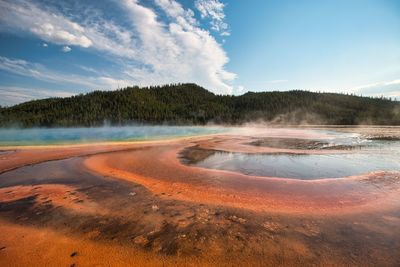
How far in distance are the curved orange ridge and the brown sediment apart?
0.13ft

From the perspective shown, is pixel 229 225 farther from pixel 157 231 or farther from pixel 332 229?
pixel 332 229

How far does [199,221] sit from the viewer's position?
20.7 feet

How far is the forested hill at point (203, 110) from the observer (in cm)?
Answer: 10338

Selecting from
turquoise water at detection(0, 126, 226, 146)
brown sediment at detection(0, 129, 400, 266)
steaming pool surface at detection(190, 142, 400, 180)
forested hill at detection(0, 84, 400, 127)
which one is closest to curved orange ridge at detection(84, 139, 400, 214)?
brown sediment at detection(0, 129, 400, 266)

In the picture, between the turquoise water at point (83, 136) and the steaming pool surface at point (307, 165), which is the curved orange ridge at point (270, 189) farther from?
the turquoise water at point (83, 136)

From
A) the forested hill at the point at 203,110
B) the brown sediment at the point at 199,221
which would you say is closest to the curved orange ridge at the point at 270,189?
the brown sediment at the point at 199,221

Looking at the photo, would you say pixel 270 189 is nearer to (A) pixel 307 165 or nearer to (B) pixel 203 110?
(A) pixel 307 165

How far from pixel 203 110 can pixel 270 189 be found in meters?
129

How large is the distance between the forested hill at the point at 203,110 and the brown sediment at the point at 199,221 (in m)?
90.9

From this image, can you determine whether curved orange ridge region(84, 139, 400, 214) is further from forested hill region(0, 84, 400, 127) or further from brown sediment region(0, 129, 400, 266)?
forested hill region(0, 84, 400, 127)

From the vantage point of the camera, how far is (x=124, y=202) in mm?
7719

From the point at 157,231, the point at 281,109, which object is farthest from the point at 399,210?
the point at 281,109

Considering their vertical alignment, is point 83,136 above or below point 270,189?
below

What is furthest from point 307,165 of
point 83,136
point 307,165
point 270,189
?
point 83,136
